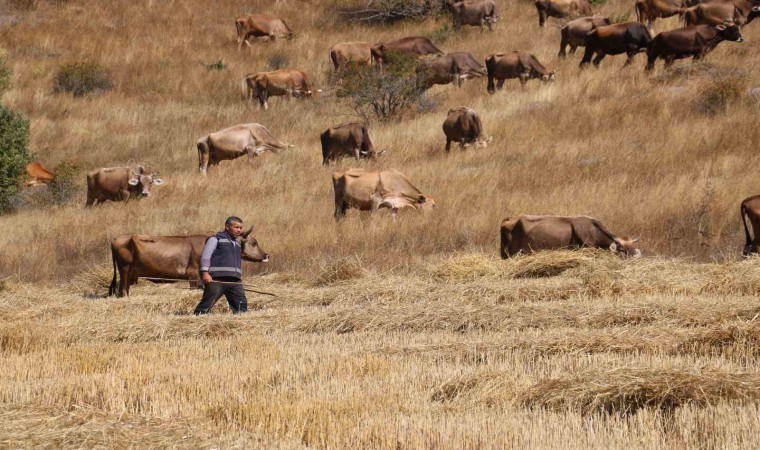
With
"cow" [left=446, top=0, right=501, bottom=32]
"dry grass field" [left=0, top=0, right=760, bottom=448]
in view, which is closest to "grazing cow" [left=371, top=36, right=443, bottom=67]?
"dry grass field" [left=0, top=0, right=760, bottom=448]

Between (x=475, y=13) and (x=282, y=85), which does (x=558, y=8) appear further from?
(x=282, y=85)

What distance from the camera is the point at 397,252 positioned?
62.3 ft

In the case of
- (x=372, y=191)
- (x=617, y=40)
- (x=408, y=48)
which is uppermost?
(x=617, y=40)

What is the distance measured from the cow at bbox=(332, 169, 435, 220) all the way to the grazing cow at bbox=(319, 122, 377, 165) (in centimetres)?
466

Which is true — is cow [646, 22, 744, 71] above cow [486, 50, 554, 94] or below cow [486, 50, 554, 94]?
above

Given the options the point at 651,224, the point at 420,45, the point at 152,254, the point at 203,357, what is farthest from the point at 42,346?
the point at 420,45

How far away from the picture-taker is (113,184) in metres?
26.9

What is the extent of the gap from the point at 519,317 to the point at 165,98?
27.2 meters

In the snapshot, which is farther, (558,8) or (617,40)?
(558,8)

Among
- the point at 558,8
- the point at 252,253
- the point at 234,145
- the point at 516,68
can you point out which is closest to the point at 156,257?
the point at 252,253

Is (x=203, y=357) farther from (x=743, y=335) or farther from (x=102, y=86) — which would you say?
(x=102, y=86)

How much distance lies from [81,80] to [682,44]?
19.1 meters

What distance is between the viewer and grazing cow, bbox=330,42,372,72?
3700 centimetres

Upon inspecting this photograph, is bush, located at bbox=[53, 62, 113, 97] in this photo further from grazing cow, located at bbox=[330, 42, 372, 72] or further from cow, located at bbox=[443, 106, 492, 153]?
cow, located at bbox=[443, 106, 492, 153]
